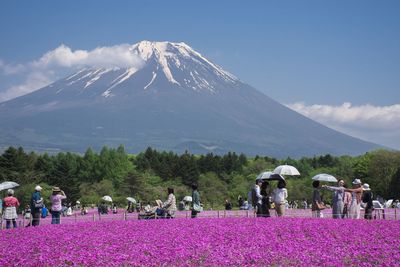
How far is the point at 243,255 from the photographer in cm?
1027

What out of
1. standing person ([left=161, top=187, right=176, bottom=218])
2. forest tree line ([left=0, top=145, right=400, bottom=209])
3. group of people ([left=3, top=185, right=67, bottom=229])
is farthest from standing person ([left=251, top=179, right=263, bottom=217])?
forest tree line ([left=0, top=145, right=400, bottom=209])

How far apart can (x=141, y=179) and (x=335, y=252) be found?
68634mm

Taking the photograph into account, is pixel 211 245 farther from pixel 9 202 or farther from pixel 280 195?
pixel 9 202

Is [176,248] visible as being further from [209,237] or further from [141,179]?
[141,179]

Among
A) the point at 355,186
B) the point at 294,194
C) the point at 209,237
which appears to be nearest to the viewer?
the point at 209,237

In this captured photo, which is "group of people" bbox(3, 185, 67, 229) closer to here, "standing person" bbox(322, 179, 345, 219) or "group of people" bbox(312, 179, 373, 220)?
"group of people" bbox(312, 179, 373, 220)

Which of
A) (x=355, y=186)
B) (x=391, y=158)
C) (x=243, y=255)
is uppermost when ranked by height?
(x=391, y=158)

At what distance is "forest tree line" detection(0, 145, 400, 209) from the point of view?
3063 inches

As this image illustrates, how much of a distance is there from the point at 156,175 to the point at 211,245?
281 ft

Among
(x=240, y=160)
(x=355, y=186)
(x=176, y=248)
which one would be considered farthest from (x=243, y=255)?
(x=240, y=160)

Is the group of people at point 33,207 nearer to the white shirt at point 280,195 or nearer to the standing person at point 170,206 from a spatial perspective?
the standing person at point 170,206

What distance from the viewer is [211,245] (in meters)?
12.2

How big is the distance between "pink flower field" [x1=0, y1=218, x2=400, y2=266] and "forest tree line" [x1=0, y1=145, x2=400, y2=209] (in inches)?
1920

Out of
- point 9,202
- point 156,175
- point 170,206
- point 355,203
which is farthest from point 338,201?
point 156,175
